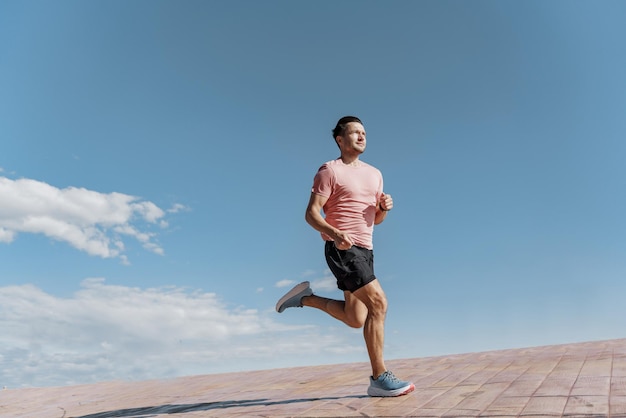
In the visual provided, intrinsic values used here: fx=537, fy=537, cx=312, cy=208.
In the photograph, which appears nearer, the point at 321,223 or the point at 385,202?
the point at 321,223

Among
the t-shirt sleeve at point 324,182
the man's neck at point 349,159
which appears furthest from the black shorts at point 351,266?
the man's neck at point 349,159

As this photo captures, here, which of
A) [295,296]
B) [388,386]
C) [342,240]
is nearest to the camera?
[342,240]

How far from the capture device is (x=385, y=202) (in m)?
3.79

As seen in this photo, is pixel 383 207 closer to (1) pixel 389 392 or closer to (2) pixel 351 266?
(2) pixel 351 266

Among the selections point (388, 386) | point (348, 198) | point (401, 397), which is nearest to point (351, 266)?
point (348, 198)

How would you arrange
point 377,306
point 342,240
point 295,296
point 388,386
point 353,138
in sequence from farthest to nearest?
point 295,296
point 353,138
point 388,386
point 377,306
point 342,240

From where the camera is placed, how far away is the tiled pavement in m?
3.12

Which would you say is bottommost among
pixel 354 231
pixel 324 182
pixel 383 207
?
pixel 354 231

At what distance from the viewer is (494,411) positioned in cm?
295

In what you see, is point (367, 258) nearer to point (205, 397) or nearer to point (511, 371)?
point (511, 371)

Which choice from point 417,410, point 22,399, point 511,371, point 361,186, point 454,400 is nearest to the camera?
point 417,410

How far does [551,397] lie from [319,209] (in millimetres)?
1817

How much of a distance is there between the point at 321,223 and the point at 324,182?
296 millimetres

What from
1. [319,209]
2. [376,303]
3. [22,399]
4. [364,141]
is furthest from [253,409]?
[22,399]
